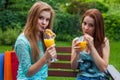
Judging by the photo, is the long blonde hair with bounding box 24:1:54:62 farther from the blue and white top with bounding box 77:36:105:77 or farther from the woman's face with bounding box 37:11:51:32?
the blue and white top with bounding box 77:36:105:77

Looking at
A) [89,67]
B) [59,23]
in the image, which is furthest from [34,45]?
[59,23]

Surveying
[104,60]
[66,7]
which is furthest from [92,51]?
[66,7]

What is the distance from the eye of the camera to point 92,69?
397 cm

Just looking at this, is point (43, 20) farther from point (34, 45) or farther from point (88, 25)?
point (88, 25)

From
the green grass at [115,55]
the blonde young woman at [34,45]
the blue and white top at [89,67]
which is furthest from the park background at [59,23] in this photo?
the blonde young woman at [34,45]

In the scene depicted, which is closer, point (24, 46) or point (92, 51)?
point (24, 46)

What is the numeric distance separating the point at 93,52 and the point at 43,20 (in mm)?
565

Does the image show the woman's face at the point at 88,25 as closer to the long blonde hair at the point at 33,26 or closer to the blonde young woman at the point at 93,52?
the blonde young woman at the point at 93,52

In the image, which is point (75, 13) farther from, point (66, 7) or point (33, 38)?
point (33, 38)

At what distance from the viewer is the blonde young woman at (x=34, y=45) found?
3.50 m

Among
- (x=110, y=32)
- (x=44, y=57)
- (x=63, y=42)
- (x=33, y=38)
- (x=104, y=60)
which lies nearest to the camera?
(x=44, y=57)

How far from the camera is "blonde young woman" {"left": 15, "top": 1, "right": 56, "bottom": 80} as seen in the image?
3500mm

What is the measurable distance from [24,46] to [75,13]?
11.2 metres

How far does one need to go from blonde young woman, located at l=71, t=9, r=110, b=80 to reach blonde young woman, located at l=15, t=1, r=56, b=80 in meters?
0.35
